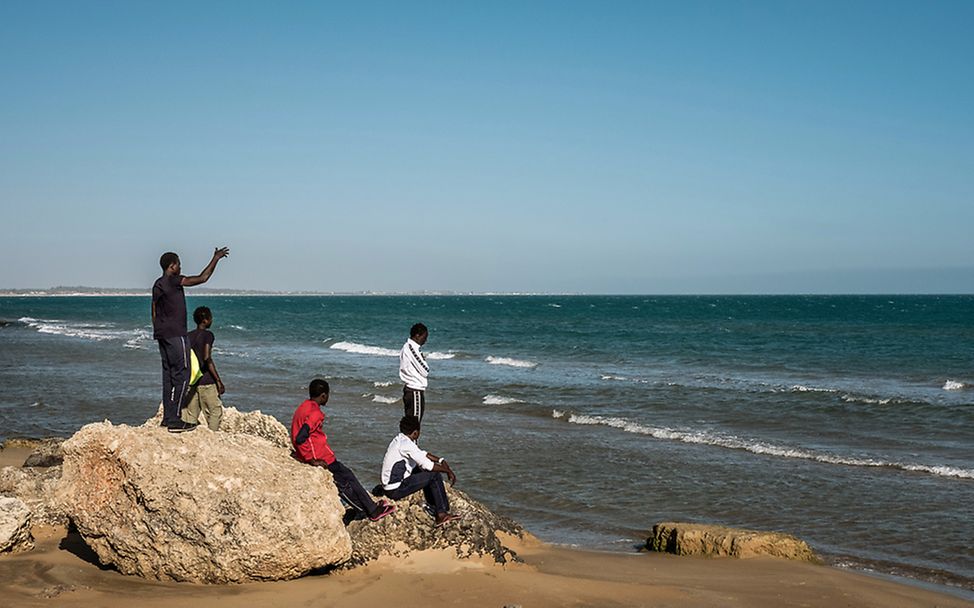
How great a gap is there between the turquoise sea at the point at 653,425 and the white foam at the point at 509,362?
0.31ft

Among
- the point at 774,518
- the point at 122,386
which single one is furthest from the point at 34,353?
the point at 774,518

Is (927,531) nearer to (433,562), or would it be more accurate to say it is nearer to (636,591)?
(636,591)

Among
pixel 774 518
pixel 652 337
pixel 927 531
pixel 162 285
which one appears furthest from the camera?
pixel 652 337

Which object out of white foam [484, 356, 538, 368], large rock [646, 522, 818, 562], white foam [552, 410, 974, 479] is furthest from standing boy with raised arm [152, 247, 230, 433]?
white foam [484, 356, 538, 368]

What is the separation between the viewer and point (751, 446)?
1727 cm

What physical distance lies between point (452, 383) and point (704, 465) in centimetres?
1417

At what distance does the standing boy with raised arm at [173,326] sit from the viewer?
8234 mm

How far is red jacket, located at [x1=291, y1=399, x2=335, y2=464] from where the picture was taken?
7945 millimetres

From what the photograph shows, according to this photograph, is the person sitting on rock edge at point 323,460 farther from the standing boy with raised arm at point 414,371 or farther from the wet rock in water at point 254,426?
the standing boy with raised arm at point 414,371

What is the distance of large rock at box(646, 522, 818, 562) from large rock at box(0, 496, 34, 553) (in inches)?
262

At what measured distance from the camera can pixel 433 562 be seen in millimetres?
7676

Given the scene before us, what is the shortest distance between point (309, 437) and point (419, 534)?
1.35 m

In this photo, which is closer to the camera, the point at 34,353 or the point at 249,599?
the point at 249,599

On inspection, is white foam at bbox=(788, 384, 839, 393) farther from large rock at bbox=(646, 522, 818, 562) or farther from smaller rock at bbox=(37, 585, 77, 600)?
smaller rock at bbox=(37, 585, 77, 600)
